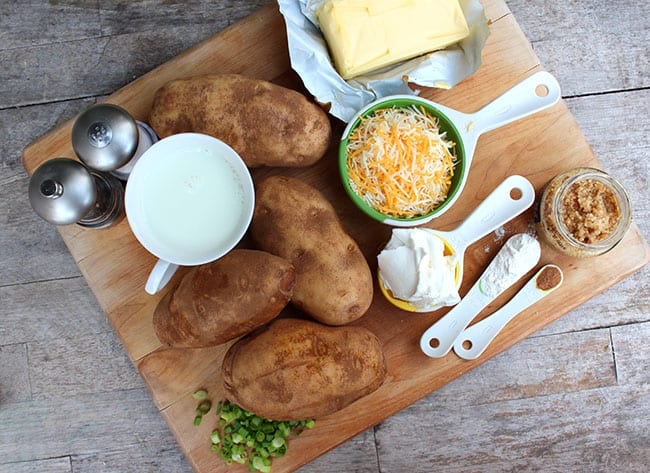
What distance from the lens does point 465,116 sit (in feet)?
3.98

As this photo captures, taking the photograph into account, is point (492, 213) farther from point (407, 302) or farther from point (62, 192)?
point (62, 192)

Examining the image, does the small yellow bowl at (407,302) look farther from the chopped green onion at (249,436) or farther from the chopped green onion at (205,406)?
the chopped green onion at (205,406)

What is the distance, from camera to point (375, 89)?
121 centimetres

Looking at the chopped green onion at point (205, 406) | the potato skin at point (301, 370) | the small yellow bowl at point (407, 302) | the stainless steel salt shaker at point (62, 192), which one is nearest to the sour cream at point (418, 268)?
the small yellow bowl at point (407, 302)

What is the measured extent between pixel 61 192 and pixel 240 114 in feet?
1.18

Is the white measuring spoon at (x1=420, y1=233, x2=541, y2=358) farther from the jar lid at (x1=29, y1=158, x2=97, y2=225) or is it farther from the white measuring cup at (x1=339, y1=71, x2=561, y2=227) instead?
the jar lid at (x1=29, y1=158, x2=97, y2=225)

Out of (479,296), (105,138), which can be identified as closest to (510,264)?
(479,296)

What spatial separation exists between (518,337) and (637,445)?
20.4 inches

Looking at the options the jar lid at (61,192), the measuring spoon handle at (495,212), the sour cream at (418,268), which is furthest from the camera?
the measuring spoon handle at (495,212)

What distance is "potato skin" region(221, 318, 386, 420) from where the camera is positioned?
3.57 ft

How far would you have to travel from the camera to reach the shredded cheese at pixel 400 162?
3.74 ft

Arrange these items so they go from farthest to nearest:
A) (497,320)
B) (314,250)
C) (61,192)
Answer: (497,320) → (314,250) → (61,192)

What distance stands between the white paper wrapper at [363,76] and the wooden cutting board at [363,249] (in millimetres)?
A: 50

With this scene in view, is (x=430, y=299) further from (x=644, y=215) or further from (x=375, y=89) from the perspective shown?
(x=644, y=215)
